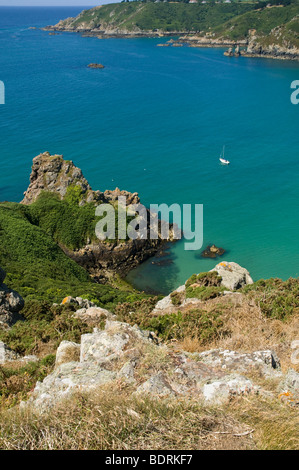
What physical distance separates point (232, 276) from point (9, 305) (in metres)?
12.0

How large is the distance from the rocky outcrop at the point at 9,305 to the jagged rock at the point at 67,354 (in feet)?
21.5

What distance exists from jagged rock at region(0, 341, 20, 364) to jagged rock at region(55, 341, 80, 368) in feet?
7.17

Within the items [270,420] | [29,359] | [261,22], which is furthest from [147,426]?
[261,22]

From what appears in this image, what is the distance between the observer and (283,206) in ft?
142

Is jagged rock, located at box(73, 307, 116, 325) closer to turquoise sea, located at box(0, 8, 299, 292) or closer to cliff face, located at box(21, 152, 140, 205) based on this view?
turquoise sea, located at box(0, 8, 299, 292)

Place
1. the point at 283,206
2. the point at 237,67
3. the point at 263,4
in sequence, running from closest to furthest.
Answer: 1. the point at 283,206
2. the point at 237,67
3. the point at 263,4

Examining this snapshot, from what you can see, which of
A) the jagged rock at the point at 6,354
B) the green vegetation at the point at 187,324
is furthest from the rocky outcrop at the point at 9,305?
the green vegetation at the point at 187,324

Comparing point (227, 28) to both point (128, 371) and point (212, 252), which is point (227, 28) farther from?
point (128, 371)

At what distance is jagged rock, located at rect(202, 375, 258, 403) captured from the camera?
6.22 m

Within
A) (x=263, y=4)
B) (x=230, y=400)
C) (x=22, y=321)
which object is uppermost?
(x=263, y=4)

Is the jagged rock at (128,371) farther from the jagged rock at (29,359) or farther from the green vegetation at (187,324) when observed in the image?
the jagged rock at (29,359)
